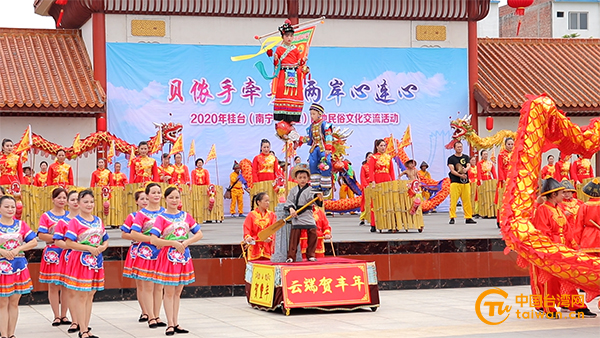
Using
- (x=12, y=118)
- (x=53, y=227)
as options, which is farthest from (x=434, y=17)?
(x=53, y=227)

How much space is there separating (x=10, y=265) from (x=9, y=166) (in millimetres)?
6557

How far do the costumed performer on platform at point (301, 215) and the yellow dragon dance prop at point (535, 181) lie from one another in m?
2.17

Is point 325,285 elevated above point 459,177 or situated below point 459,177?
below

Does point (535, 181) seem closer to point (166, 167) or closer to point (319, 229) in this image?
point (319, 229)

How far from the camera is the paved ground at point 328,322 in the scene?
794 centimetres

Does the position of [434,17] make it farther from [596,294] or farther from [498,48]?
[596,294]

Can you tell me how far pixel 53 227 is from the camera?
321 inches

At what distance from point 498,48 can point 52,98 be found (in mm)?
11252

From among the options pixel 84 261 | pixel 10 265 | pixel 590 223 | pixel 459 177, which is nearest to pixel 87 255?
pixel 84 261

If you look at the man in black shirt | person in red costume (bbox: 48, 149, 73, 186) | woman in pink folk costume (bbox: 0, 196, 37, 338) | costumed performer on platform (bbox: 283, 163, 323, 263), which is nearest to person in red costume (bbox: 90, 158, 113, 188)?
person in red costume (bbox: 48, 149, 73, 186)

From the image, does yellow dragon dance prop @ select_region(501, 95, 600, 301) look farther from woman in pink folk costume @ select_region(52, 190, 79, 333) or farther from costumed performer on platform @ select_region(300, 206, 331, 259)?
woman in pink folk costume @ select_region(52, 190, 79, 333)

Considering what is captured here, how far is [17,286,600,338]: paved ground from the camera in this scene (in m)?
7.94

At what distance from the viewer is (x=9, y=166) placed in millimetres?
13711

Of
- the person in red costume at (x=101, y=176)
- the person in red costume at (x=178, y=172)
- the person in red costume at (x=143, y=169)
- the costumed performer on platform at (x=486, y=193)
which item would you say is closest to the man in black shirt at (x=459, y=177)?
the costumed performer on platform at (x=486, y=193)
